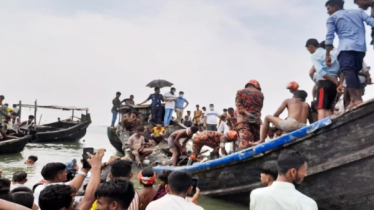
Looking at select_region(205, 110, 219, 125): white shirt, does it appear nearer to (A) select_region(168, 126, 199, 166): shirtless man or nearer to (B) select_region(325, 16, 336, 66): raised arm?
(A) select_region(168, 126, 199, 166): shirtless man

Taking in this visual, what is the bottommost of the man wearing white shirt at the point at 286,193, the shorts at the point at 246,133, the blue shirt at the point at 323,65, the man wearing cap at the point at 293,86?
the man wearing white shirt at the point at 286,193

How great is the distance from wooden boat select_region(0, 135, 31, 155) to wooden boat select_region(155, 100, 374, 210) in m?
12.2

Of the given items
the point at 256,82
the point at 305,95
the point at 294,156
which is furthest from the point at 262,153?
the point at 294,156

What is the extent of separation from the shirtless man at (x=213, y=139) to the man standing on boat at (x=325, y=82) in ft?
7.11

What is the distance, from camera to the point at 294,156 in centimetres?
251

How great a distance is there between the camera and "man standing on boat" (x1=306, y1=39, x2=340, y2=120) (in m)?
5.11

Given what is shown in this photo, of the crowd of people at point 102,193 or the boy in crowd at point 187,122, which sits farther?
the boy in crowd at point 187,122

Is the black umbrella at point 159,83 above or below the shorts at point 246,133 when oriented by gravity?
above

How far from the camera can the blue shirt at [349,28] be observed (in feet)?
14.9

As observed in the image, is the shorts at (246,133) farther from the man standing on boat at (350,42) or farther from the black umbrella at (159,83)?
the black umbrella at (159,83)

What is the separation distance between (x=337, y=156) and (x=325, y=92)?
1.08 m

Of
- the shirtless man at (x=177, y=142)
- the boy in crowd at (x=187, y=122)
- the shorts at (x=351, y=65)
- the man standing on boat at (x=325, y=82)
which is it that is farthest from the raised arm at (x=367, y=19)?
the boy in crowd at (x=187, y=122)

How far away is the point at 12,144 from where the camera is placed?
1478cm

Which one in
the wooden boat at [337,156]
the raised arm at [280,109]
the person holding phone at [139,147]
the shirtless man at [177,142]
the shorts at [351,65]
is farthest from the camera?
the person holding phone at [139,147]
